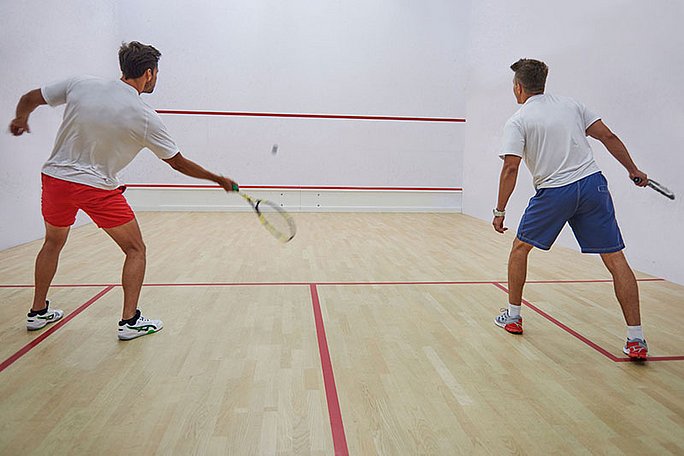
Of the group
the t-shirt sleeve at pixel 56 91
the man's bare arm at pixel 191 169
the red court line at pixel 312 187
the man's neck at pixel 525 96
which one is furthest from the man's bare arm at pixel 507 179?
the red court line at pixel 312 187

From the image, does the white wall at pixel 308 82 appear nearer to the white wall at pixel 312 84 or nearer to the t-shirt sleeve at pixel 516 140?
the white wall at pixel 312 84

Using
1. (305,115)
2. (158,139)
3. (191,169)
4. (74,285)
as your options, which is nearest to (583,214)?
(191,169)

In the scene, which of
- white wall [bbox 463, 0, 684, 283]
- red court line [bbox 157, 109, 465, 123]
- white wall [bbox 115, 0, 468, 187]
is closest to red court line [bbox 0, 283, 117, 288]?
white wall [bbox 463, 0, 684, 283]

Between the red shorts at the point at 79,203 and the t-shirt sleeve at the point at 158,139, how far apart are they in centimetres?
23

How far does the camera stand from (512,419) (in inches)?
58.2

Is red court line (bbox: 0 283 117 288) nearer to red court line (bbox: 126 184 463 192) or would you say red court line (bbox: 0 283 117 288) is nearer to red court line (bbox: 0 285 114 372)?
red court line (bbox: 0 285 114 372)

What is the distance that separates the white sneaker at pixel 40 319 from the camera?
212 centimetres

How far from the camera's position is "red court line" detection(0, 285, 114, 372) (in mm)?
1815

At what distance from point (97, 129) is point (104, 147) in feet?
0.21

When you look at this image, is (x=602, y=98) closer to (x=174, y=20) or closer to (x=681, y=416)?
(x=681, y=416)

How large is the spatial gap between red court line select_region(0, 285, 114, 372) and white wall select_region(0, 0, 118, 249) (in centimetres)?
162

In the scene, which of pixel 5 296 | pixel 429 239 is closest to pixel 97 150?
pixel 5 296

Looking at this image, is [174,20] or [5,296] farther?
[174,20]

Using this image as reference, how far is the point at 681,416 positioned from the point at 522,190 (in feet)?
11.5
